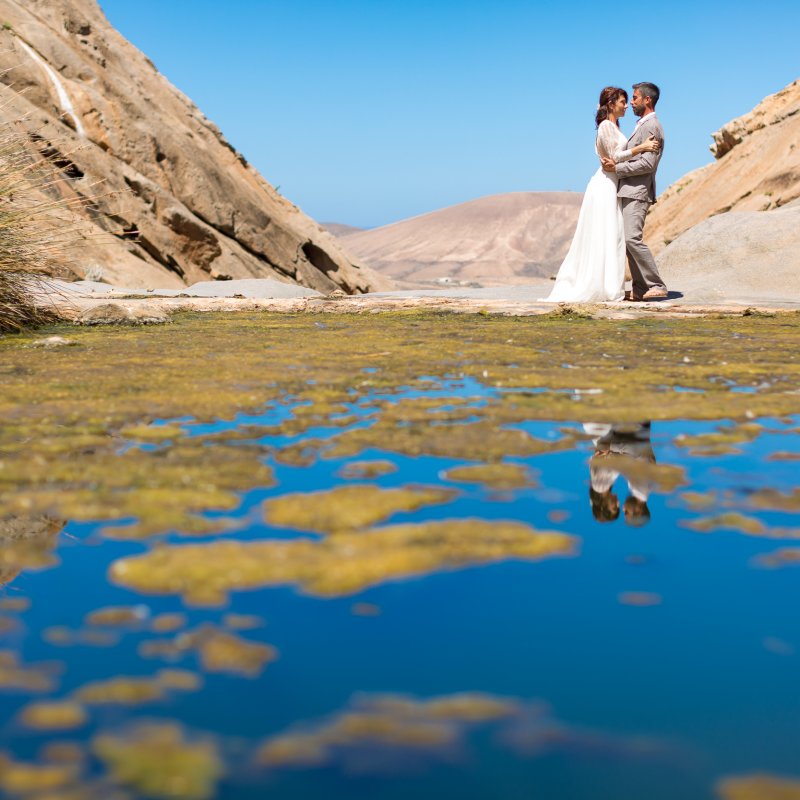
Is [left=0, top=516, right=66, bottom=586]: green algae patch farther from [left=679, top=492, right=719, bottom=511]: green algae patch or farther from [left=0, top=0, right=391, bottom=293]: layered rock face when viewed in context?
[left=0, top=0, right=391, bottom=293]: layered rock face

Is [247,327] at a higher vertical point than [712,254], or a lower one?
lower

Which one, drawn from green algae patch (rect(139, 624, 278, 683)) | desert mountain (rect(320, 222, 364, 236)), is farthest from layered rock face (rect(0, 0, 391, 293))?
desert mountain (rect(320, 222, 364, 236))

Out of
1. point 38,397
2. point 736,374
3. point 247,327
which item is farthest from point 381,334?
point 38,397

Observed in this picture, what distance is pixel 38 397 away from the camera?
3385 millimetres

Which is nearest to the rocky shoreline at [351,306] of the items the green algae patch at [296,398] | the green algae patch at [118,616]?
the green algae patch at [296,398]

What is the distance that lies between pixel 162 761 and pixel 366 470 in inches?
54.1

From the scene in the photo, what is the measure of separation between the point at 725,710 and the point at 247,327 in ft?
18.1

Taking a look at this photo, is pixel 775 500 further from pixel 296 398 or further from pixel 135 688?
pixel 296 398

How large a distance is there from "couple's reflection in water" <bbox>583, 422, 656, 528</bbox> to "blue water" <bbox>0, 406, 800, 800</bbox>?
98mm

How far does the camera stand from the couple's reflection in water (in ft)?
6.85

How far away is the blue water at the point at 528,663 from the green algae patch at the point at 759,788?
0.02 meters

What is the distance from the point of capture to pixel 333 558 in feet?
5.72

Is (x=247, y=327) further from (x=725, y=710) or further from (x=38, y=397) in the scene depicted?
(x=725, y=710)

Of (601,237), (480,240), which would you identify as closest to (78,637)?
(601,237)
